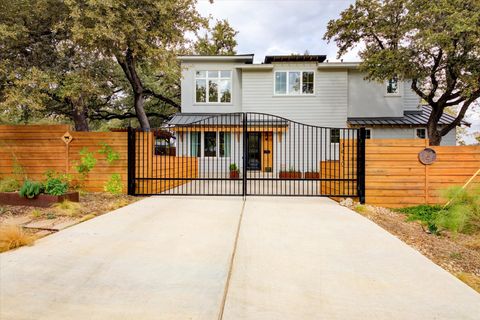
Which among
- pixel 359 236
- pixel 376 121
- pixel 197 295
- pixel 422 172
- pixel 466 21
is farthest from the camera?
pixel 376 121

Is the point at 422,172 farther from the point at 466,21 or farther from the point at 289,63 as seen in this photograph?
the point at 289,63

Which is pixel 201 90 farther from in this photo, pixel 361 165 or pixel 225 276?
pixel 225 276

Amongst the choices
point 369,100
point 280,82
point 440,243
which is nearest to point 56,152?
point 440,243

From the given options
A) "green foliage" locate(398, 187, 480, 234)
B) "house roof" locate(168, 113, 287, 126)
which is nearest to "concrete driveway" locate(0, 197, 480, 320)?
"green foliage" locate(398, 187, 480, 234)

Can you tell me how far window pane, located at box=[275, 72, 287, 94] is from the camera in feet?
49.9

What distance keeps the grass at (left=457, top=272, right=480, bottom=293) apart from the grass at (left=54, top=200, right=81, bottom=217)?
6014 millimetres

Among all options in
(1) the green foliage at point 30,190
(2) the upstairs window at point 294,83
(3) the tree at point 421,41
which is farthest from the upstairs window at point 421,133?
(1) the green foliage at point 30,190

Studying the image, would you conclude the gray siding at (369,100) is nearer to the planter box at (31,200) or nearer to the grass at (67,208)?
the grass at (67,208)

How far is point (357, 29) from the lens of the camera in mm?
12758

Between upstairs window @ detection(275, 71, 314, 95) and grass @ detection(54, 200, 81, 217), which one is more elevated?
upstairs window @ detection(275, 71, 314, 95)

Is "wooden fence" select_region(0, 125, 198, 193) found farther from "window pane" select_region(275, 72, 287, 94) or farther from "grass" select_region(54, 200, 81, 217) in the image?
"window pane" select_region(275, 72, 287, 94)

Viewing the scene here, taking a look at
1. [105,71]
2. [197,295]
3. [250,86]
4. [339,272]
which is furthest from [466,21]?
[105,71]

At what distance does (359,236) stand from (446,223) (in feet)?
7.93

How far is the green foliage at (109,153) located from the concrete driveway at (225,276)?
306 cm
